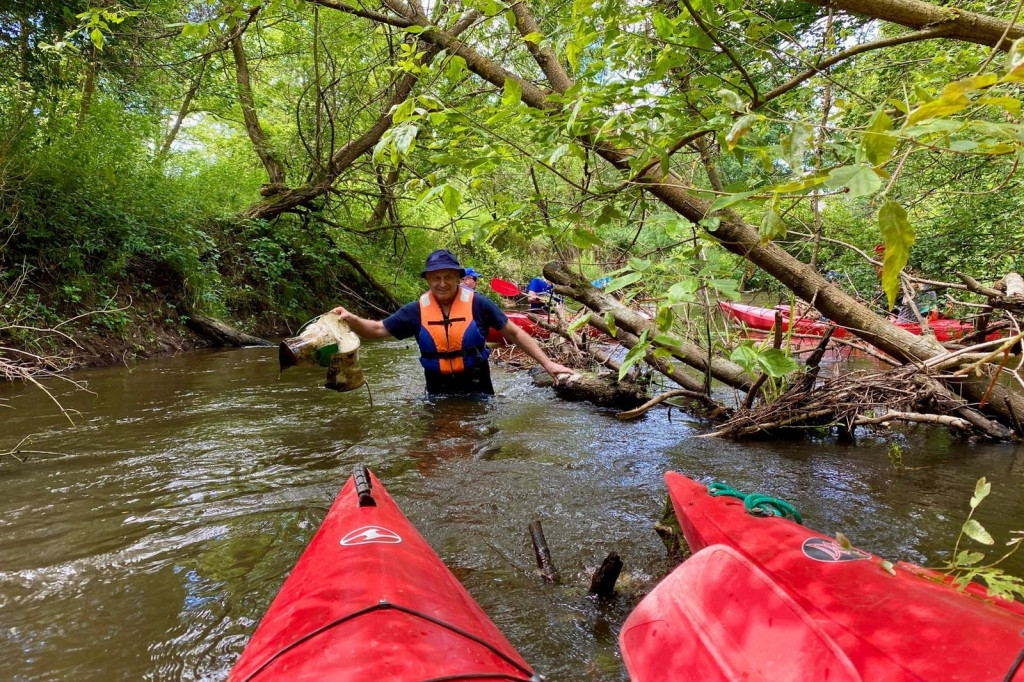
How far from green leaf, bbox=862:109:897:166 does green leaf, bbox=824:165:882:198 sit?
3 centimetres

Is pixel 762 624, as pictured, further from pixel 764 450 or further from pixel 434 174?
pixel 764 450

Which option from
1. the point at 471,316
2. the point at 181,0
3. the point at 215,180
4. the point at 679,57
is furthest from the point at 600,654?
the point at 215,180

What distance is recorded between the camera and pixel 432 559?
7.20ft

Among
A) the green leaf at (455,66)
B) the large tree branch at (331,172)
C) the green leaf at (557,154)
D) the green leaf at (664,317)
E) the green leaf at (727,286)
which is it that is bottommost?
the green leaf at (664,317)

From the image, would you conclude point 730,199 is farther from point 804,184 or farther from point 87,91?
point 87,91

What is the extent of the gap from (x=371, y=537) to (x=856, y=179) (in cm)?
194

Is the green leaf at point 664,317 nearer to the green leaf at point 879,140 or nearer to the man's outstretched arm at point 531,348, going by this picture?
the green leaf at point 879,140

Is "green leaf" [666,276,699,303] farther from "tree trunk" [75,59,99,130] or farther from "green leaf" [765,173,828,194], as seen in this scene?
"tree trunk" [75,59,99,130]

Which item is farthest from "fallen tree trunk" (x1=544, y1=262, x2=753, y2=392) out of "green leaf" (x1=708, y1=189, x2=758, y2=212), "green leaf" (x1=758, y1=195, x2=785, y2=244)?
"green leaf" (x1=758, y1=195, x2=785, y2=244)

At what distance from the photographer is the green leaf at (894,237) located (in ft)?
2.97

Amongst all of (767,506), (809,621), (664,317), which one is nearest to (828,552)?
(809,621)

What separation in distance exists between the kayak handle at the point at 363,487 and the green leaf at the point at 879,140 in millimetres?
2280

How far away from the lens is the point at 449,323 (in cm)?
520

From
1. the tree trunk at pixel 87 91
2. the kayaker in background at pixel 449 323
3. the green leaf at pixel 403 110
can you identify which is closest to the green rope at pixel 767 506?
the green leaf at pixel 403 110
